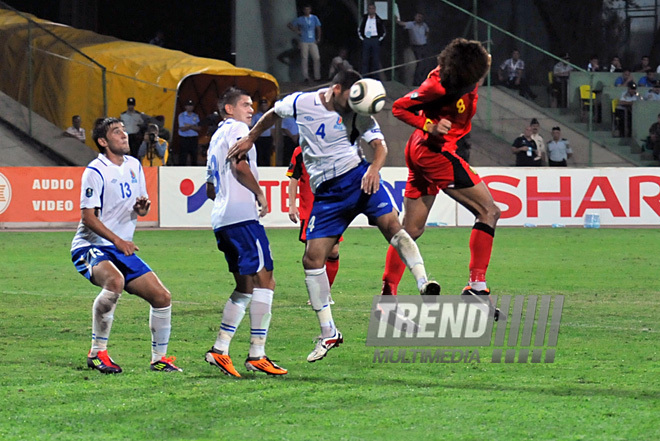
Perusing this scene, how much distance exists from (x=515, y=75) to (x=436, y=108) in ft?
59.7

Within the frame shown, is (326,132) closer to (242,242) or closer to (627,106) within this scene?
(242,242)

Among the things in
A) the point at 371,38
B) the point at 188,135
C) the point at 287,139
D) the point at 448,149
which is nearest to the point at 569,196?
the point at 287,139

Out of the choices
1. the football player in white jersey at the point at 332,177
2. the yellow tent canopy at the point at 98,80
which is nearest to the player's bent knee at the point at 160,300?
the football player in white jersey at the point at 332,177

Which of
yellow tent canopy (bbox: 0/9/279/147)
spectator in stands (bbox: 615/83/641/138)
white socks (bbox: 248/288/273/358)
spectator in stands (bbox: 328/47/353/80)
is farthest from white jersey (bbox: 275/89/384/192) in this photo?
→ spectator in stands (bbox: 615/83/641/138)

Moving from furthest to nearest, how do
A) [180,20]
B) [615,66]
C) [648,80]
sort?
[180,20] < [615,66] < [648,80]

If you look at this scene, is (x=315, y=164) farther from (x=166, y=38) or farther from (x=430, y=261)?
(x=166, y=38)

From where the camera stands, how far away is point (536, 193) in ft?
72.1

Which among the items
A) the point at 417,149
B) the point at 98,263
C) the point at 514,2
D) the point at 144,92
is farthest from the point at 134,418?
the point at 514,2

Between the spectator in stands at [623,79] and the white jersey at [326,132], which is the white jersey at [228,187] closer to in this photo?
the white jersey at [326,132]

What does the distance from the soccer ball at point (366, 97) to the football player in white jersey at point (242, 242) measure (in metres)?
0.71

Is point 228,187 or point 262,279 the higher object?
point 228,187

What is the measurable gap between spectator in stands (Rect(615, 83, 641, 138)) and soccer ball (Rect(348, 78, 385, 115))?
20474 mm

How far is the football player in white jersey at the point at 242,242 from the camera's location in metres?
6.67

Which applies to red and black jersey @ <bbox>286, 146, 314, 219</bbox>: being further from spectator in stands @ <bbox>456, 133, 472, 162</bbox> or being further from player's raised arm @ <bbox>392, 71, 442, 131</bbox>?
spectator in stands @ <bbox>456, 133, 472, 162</bbox>
